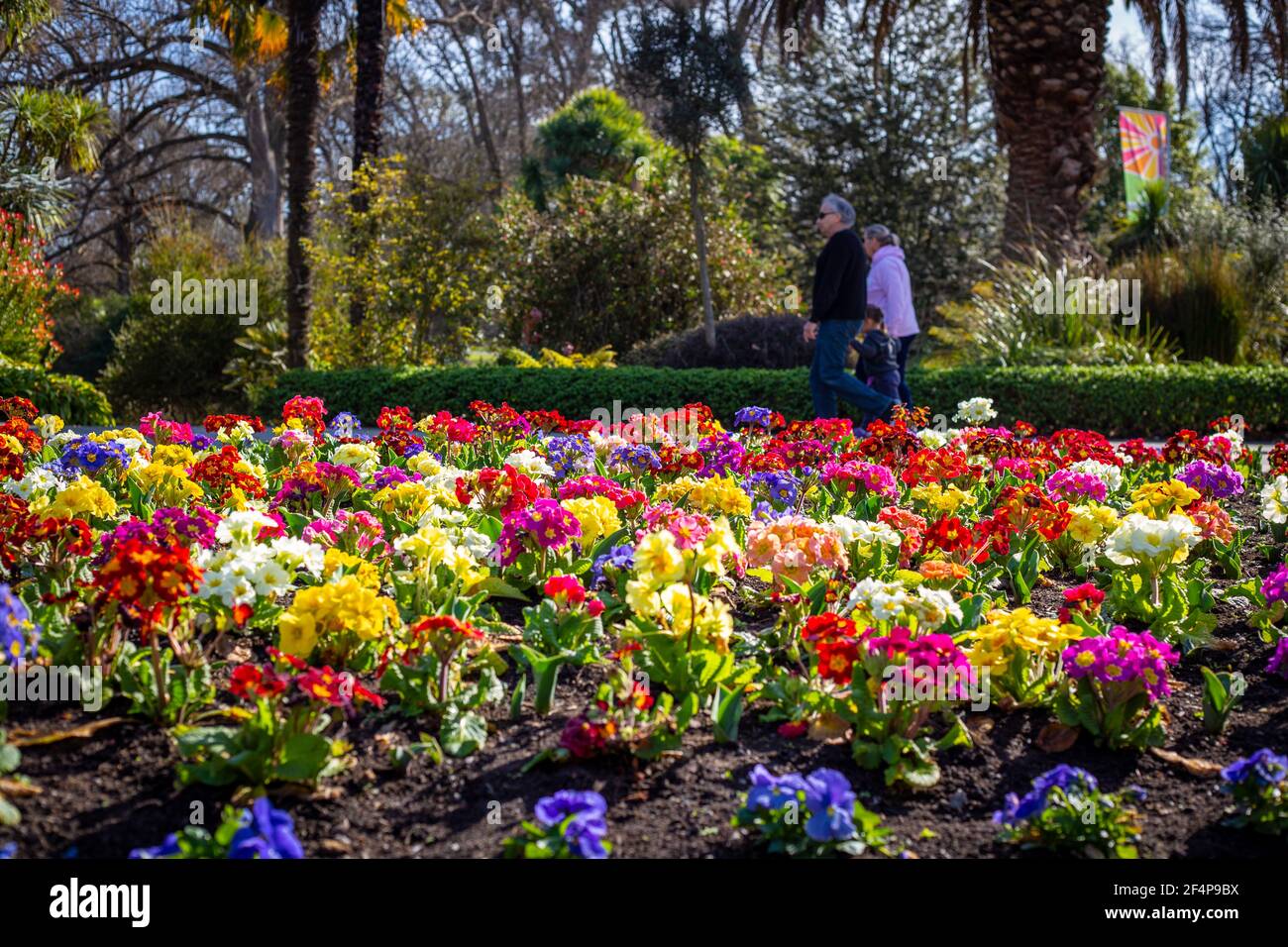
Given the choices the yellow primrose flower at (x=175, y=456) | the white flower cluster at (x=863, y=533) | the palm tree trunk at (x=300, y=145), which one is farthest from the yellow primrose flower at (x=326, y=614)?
the palm tree trunk at (x=300, y=145)

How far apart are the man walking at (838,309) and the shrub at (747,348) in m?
5.79

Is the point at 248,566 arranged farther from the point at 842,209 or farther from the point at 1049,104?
the point at 1049,104

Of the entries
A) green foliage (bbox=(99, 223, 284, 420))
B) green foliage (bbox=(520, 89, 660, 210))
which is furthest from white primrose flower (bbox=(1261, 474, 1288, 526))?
green foliage (bbox=(520, 89, 660, 210))

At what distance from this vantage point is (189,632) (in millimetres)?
3068

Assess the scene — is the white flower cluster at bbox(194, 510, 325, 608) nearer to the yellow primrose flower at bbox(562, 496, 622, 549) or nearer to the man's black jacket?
the yellow primrose flower at bbox(562, 496, 622, 549)

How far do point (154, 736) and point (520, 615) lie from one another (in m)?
1.39

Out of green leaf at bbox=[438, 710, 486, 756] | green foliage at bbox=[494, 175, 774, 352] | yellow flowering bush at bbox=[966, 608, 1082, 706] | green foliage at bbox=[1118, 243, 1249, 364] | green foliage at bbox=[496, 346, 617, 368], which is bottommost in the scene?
green leaf at bbox=[438, 710, 486, 756]

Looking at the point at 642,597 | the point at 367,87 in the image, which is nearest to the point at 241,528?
the point at 642,597

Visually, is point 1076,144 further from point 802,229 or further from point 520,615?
point 520,615

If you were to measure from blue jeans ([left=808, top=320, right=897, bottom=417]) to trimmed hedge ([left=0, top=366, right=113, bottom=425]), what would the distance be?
21.9ft

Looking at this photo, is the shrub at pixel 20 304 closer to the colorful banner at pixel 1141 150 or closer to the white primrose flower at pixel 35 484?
the white primrose flower at pixel 35 484

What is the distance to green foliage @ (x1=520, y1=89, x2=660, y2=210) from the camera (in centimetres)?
2253
